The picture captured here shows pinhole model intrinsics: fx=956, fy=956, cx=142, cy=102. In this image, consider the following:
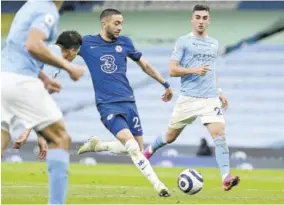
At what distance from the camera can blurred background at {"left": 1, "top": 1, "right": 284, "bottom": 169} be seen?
22.1 metres

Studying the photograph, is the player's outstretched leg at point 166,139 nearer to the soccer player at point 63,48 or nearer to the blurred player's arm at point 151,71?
the blurred player's arm at point 151,71

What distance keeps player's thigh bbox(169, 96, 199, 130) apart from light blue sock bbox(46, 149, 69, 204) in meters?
4.29

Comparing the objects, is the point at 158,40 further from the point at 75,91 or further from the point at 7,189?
the point at 7,189

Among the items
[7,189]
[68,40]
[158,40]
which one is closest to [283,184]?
[7,189]

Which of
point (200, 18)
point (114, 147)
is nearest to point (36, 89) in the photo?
point (200, 18)

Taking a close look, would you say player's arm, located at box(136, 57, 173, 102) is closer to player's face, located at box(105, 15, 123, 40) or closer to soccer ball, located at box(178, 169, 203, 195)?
player's face, located at box(105, 15, 123, 40)

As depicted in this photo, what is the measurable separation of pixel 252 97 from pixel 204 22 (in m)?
12.0

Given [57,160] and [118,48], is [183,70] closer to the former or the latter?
[118,48]

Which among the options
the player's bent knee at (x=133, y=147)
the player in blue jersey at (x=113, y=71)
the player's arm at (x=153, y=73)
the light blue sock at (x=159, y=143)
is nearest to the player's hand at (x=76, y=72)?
the player's bent knee at (x=133, y=147)

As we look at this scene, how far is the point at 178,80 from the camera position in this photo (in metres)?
24.1

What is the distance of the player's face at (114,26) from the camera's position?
10.9 m

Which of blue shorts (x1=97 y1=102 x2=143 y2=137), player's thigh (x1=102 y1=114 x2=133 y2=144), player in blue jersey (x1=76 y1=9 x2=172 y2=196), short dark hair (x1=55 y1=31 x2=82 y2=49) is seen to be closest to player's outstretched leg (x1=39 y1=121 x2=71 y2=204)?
short dark hair (x1=55 y1=31 x2=82 y2=49)

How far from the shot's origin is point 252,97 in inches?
909

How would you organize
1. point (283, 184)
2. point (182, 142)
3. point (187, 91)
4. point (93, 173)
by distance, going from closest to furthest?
1. point (187, 91)
2. point (283, 184)
3. point (93, 173)
4. point (182, 142)
